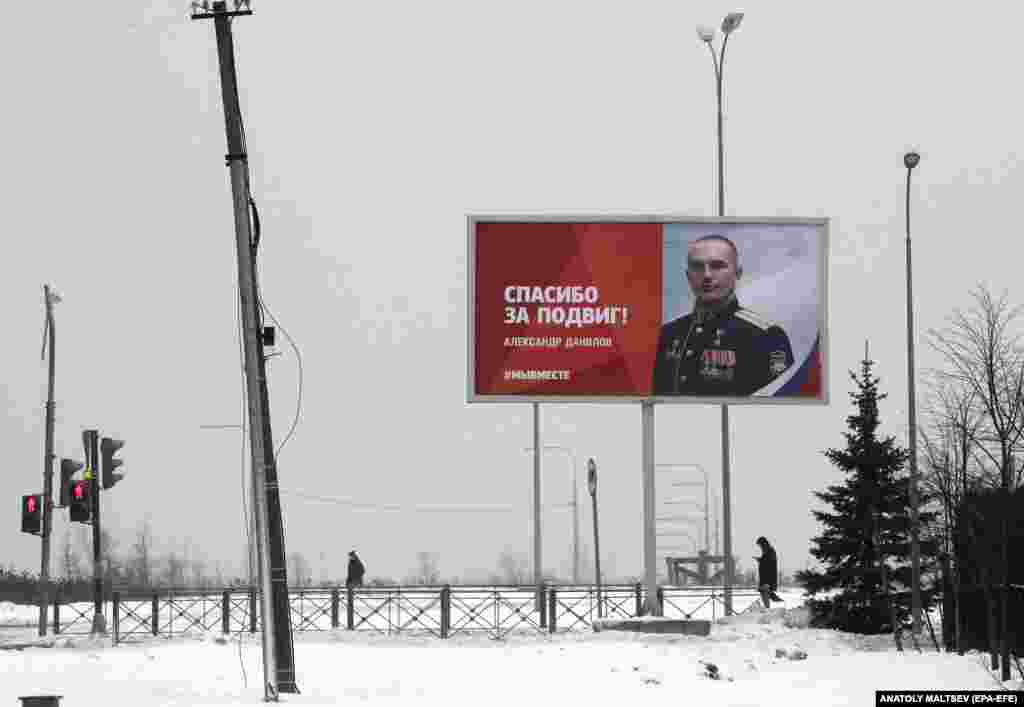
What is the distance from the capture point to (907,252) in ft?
121

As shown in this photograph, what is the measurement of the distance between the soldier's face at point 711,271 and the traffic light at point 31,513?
1646cm

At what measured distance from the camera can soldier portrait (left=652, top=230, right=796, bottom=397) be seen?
36062 mm

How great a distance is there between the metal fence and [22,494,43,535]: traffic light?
1.99 m

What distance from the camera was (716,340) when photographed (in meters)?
36.2

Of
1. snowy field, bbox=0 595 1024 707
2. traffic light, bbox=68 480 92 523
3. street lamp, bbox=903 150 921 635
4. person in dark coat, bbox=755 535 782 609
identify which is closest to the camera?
snowy field, bbox=0 595 1024 707

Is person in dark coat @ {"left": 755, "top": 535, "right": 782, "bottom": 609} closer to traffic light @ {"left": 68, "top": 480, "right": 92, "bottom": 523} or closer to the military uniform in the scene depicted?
the military uniform

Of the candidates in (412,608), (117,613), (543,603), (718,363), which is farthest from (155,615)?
(718,363)

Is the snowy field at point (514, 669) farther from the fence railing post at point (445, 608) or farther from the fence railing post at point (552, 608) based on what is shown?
the fence railing post at point (552, 608)

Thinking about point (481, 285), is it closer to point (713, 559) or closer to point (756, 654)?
point (756, 654)

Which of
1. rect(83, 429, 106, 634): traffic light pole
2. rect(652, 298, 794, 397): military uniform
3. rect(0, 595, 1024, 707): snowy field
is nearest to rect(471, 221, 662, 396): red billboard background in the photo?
rect(652, 298, 794, 397): military uniform

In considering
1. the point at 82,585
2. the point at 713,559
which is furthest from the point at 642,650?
the point at 82,585

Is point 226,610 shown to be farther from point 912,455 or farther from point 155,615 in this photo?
point 912,455

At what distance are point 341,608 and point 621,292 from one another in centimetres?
1260

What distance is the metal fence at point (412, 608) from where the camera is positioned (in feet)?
124
